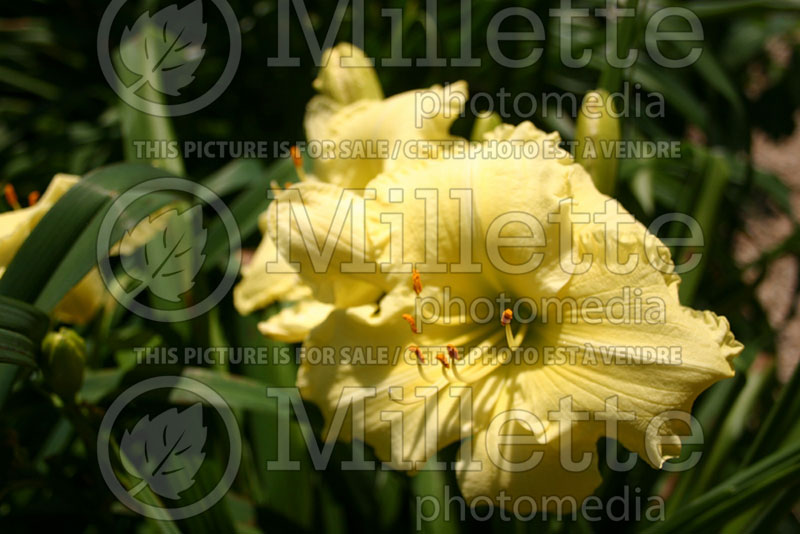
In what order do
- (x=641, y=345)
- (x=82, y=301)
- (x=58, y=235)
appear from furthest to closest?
(x=82, y=301) → (x=58, y=235) → (x=641, y=345)

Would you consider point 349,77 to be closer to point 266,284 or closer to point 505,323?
point 266,284

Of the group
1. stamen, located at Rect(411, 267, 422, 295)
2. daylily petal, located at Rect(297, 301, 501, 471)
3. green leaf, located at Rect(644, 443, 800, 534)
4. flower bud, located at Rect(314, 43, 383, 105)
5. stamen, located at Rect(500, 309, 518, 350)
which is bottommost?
green leaf, located at Rect(644, 443, 800, 534)

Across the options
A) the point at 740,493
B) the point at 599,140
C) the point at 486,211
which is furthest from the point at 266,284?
the point at 740,493

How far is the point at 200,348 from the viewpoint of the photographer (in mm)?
937

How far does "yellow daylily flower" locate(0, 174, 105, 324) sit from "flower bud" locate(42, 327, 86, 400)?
61mm

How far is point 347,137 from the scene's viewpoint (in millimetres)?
817

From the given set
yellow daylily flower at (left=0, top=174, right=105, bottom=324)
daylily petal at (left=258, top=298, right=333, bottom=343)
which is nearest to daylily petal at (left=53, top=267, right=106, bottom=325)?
yellow daylily flower at (left=0, top=174, right=105, bottom=324)

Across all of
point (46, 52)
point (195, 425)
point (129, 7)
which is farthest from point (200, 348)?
point (46, 52)

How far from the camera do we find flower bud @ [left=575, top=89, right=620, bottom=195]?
2.43 ft

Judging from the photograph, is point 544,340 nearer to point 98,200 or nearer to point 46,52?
point 98,200

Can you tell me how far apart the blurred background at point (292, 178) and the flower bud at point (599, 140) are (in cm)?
9

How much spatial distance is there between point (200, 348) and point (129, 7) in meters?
0.97

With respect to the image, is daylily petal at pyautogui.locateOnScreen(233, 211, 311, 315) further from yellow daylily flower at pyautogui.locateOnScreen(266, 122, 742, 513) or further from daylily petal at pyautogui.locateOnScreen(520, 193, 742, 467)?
daylily petal at pyautogui.locateOnScreen(520, 193, 742, 467)

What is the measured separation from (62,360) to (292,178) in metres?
0.45
